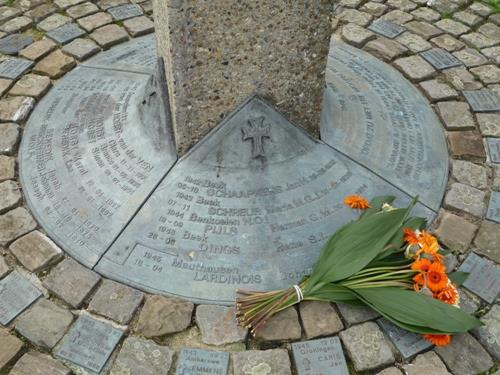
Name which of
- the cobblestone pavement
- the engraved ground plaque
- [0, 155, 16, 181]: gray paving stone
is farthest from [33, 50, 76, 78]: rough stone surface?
[0, 155, 16, 181]: gray paving stone

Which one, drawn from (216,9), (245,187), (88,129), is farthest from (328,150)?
(88,129)

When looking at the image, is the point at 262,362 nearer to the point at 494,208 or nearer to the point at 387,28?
the point at 494,208

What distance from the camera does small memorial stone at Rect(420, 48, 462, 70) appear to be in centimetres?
370

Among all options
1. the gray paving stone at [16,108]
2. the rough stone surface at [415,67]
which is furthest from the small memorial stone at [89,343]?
the rough stone surface at [415,67]

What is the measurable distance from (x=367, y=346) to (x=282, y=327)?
1.21ft

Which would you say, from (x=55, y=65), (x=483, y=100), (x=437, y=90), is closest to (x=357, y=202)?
(x=437, y=90)

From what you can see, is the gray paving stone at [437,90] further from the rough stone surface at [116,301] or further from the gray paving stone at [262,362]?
the rough stone surface at [116,301]

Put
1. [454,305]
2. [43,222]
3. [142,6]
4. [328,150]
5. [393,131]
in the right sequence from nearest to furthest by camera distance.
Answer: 1. [454,305]
2. [43,222]
3. [328,150]
4. [393,131]
5. [142,6]

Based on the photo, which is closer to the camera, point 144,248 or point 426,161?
point 144,248

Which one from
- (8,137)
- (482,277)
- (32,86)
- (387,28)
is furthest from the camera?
(387,28)

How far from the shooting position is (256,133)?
2713 millimetres

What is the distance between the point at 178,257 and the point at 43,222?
2.44 feet

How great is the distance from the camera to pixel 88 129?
304cm

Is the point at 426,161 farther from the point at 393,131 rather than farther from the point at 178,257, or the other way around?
the point at 178,257
